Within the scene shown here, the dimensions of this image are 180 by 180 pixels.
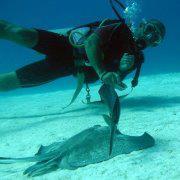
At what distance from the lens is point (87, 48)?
15.1ft

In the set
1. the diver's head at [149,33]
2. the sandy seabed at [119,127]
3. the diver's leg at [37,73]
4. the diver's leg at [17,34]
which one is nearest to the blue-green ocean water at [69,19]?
the sandy seabed at [119,127]

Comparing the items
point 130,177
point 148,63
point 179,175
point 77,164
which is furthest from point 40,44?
point 148,63

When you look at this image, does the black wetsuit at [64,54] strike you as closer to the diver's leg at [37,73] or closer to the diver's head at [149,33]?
the diver's leg at [37,73]

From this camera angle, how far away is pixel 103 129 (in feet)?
15.0

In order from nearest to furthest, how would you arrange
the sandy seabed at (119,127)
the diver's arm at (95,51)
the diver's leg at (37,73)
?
the sandy seabed at (119,127)
the diver's arm at (95,51)
the diver's leg at (37,73)

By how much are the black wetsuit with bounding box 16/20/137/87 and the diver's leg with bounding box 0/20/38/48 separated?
0.55 ft

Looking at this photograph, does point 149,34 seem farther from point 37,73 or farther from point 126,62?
point 37,73

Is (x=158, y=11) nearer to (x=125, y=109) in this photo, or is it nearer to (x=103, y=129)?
(x=125, y=109)

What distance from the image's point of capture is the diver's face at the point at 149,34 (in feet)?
16.9

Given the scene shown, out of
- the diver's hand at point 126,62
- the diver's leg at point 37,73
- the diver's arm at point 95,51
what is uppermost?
the diver's leg at point 37,73

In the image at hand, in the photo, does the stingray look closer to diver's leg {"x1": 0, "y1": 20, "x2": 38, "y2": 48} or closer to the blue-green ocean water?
diver's leg {"x1": 0, "y1": 20, "x2": 38, "y2": 48}

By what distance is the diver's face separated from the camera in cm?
514

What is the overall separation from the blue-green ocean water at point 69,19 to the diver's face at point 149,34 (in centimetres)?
1441

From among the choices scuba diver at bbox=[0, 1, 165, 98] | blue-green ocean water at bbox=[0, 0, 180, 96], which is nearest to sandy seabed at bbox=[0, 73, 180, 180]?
scuba diver at bbox=[0, 1, 165, 98]
